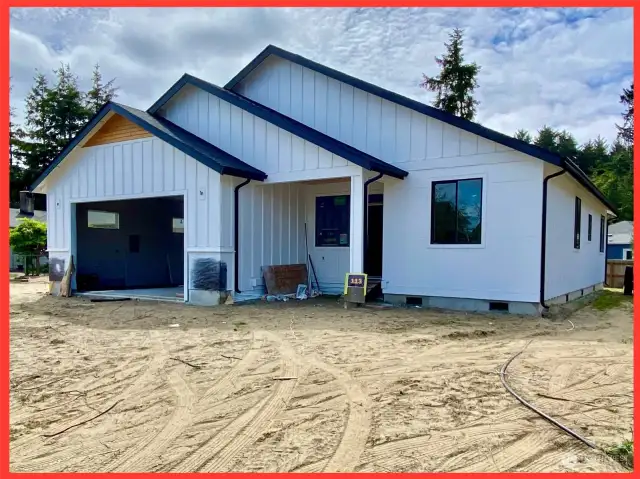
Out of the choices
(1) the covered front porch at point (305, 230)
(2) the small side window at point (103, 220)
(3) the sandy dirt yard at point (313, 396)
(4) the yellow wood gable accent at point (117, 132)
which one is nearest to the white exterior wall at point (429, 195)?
(1) the covered front porch at point (305, 230)

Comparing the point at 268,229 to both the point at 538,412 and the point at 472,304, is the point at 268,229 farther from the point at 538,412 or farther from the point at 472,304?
the point at 538,412

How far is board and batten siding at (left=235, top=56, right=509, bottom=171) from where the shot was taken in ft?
31.2

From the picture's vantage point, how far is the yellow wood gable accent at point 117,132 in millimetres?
10969

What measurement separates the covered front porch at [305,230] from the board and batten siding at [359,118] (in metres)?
0.95

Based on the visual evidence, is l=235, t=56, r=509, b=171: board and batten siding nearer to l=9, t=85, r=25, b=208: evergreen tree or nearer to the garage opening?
the garage opening

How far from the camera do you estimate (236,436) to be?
3.13 meters

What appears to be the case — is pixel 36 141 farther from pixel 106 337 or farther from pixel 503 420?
pixel 503 420

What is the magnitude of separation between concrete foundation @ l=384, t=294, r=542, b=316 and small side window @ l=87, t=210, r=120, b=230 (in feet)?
28.8

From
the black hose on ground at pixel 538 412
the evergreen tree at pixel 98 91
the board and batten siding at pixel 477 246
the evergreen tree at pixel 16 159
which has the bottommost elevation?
the black hose on ground at pixel 538 412

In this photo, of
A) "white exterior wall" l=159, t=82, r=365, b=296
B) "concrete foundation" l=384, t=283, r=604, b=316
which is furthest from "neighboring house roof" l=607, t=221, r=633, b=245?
"white exterior wall" l=159, t=82, r=365, b=296

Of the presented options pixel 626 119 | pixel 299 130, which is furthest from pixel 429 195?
pixel 626 119

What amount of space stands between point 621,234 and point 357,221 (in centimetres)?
2731

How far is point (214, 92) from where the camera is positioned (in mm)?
11359

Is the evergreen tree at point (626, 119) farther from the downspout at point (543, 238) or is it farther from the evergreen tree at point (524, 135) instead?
the downspout at point (543, 238)
